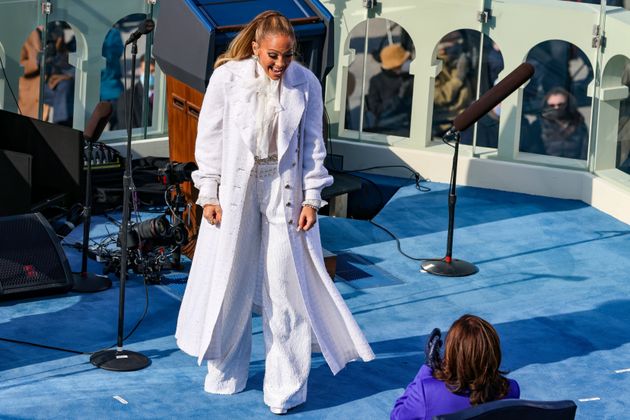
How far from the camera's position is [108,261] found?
30.3ft

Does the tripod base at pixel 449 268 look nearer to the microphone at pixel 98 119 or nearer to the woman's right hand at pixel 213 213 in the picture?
the microphone at pixel 98 119

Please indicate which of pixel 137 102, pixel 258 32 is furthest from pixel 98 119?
pixel 137 102

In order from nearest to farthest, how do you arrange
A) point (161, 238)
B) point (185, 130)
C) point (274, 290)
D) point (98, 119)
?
point (274, 290) < point (98, 119) < point (161, 238) < point (185, 130)

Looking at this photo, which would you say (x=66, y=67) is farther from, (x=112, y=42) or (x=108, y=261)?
(x=108, y=261)

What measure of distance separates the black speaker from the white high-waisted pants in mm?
1842

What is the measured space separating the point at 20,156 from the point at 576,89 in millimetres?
6522

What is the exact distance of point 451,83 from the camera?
48.1 ft

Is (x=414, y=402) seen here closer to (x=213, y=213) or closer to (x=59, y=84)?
(x=213, y=213)

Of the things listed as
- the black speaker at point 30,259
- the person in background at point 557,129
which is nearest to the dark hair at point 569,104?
the person in background at point 557,129

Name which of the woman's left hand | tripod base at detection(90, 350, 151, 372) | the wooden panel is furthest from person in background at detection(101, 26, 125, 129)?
the woman's left hand

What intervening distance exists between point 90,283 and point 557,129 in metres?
6.72

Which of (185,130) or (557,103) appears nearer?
(185,130)

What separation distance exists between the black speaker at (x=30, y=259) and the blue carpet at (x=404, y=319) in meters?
0.16

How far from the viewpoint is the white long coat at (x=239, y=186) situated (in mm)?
6789
